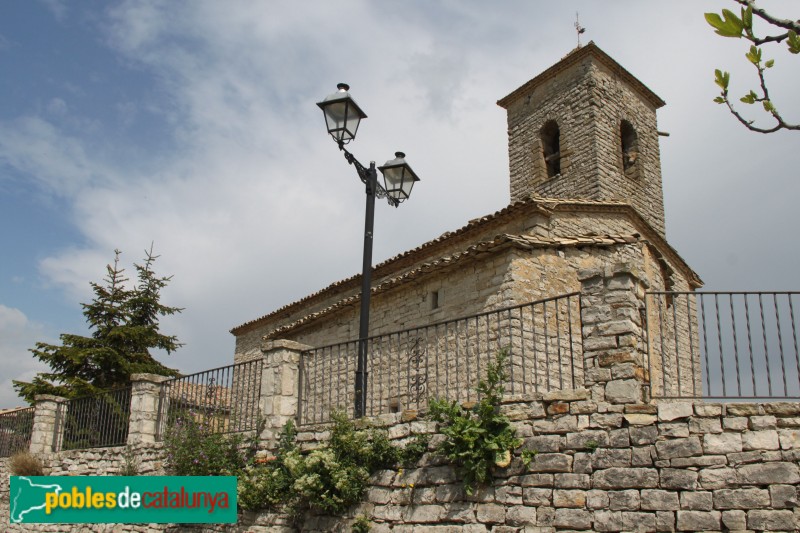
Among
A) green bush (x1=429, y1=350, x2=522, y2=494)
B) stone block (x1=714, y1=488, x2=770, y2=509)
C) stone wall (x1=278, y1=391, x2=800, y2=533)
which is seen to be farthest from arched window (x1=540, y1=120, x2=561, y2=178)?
stone block (x1=714, y1=488, x2=770, y2=509)

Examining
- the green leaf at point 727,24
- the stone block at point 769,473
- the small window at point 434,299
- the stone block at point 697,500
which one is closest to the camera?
the green leaf at point 727,24

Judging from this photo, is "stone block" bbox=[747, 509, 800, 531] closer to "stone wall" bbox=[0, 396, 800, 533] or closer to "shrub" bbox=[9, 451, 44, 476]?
"stone wall" bbox=[0, 396, 800, 533]

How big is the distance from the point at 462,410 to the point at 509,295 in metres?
4.85

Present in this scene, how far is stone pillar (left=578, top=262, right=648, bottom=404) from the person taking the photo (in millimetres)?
6379

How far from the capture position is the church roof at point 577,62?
63.1 feet

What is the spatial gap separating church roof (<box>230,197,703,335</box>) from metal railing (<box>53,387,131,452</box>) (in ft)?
16.9

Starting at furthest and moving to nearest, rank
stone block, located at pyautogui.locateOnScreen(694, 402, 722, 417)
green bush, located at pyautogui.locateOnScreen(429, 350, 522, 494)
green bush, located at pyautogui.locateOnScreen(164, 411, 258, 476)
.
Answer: green bush, located at pyautogui.locateOnScreen(164, 411, 258, 476) < green bush, located at pyautogui.locateOnScreen(429, 350, 522, 494) < stone block, located at pyautogui.locateOnScreen(694, 402, 722, 417)

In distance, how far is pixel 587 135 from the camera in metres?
18.6

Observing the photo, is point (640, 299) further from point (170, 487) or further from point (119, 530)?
point (119, 530)

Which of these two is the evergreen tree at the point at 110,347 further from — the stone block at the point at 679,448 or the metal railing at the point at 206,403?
the stone block at the point at 679,448

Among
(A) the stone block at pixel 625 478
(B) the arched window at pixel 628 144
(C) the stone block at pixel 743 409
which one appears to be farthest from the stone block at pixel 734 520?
(B) the arched window at pixel 628 144

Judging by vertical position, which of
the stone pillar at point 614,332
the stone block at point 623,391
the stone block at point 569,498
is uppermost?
the stone pillar at point 614,332

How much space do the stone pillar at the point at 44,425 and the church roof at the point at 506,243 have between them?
18.9ft

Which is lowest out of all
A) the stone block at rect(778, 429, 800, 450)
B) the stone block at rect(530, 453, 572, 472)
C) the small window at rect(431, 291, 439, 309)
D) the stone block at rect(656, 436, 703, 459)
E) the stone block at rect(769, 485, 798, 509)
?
the stone block at rect(769, 485, 798, 509)
